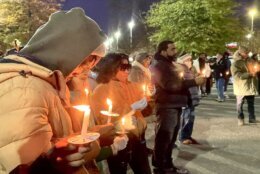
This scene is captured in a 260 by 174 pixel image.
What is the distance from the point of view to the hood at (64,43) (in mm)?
2018

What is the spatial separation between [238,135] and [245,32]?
1248 inches

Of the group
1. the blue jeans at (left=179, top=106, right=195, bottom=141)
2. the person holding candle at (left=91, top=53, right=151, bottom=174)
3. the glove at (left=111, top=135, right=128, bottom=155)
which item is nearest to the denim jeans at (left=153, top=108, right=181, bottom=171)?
the person holding candle at (left=91, top=53, right=151, bottom=174)

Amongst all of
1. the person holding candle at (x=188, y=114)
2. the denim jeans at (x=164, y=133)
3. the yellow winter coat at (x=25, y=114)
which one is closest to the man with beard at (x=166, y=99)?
the denim jeans at (x=164, y=133)

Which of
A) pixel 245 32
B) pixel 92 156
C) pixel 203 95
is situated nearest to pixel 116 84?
pixel 92 156

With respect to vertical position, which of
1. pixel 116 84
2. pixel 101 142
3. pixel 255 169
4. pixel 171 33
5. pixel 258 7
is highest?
pixel 258 7

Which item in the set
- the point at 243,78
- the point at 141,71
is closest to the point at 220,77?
the point at 243,78

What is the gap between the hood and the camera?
202 centimetres

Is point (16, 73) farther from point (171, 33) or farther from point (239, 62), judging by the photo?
point (171, 33)

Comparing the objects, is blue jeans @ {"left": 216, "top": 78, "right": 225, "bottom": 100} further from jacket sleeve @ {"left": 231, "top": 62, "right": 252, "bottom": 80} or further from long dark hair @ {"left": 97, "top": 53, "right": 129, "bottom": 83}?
long dark hair @ {"left": 97, "top": 53, "right": 129, "bottom": 83}

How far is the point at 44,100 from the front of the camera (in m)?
1.82

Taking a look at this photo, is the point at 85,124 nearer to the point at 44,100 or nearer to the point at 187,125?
the point at 44,100

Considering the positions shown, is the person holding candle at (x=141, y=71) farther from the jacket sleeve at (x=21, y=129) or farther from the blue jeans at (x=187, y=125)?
the jacket sleeve at (x=21, y=129)

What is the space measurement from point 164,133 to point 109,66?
200 cm

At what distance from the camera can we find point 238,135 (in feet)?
30.4
